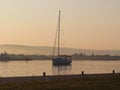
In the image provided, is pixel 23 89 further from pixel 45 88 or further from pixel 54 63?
pixel 54 63

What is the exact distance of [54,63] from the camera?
119375mm

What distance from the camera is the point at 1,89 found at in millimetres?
27375

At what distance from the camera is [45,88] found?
92.0ft

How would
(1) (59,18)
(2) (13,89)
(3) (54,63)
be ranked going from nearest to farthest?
(2) (13,89) < (1) (59,18) < (3) (54,63)

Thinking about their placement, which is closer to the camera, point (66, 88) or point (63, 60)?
point (66, 88)

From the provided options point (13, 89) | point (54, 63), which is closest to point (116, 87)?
point (13, 89)

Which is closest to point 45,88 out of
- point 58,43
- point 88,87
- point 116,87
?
point 88,87

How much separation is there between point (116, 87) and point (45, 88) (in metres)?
5.10

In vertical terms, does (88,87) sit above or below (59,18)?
below

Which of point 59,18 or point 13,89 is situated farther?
point 59,18

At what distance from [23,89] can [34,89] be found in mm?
777

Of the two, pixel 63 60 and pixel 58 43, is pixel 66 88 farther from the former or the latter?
pixel 63 60

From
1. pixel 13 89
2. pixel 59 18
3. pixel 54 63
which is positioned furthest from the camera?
pixel 54 63

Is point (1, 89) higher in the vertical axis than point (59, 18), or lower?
lower
